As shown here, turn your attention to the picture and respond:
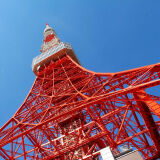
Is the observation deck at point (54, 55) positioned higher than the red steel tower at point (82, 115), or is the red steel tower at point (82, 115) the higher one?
the observation deck at point (54, 55)

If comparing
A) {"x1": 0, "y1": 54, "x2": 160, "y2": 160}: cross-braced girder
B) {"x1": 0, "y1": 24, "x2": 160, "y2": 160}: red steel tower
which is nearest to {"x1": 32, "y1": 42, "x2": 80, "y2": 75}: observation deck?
{"x1": 0, "y1": 24, "x2": 160, "y2": 160}: red steel tower

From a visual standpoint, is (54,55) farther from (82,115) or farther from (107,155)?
(107,155)

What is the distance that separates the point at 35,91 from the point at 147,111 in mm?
9119

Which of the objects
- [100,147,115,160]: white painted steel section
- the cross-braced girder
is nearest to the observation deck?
the cross-braced girder

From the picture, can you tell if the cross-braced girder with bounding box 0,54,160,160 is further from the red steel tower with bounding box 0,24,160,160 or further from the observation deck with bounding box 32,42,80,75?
the observation deck with bounding box 32,42,80,75

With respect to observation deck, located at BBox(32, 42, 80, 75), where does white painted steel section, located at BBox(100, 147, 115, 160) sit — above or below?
below

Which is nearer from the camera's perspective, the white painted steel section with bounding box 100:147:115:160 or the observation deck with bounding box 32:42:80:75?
the white painted steel section with bounding box 100:147:115:160

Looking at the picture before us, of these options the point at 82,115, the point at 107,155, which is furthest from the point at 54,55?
the point at 107,155

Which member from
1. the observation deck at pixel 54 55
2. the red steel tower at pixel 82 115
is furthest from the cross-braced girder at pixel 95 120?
the observation deck at pixel 54 55

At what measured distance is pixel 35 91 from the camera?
14.8 meters

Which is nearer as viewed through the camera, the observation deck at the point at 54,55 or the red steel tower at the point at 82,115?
the red steel tower at the point at 82,115

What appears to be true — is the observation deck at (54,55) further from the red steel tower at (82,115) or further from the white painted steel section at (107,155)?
the white painted steel section at (107,155)

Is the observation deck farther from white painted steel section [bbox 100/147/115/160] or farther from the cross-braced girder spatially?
white painted steel section [bbox 100/147/115/160]

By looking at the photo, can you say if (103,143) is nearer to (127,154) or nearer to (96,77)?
(96,77)
